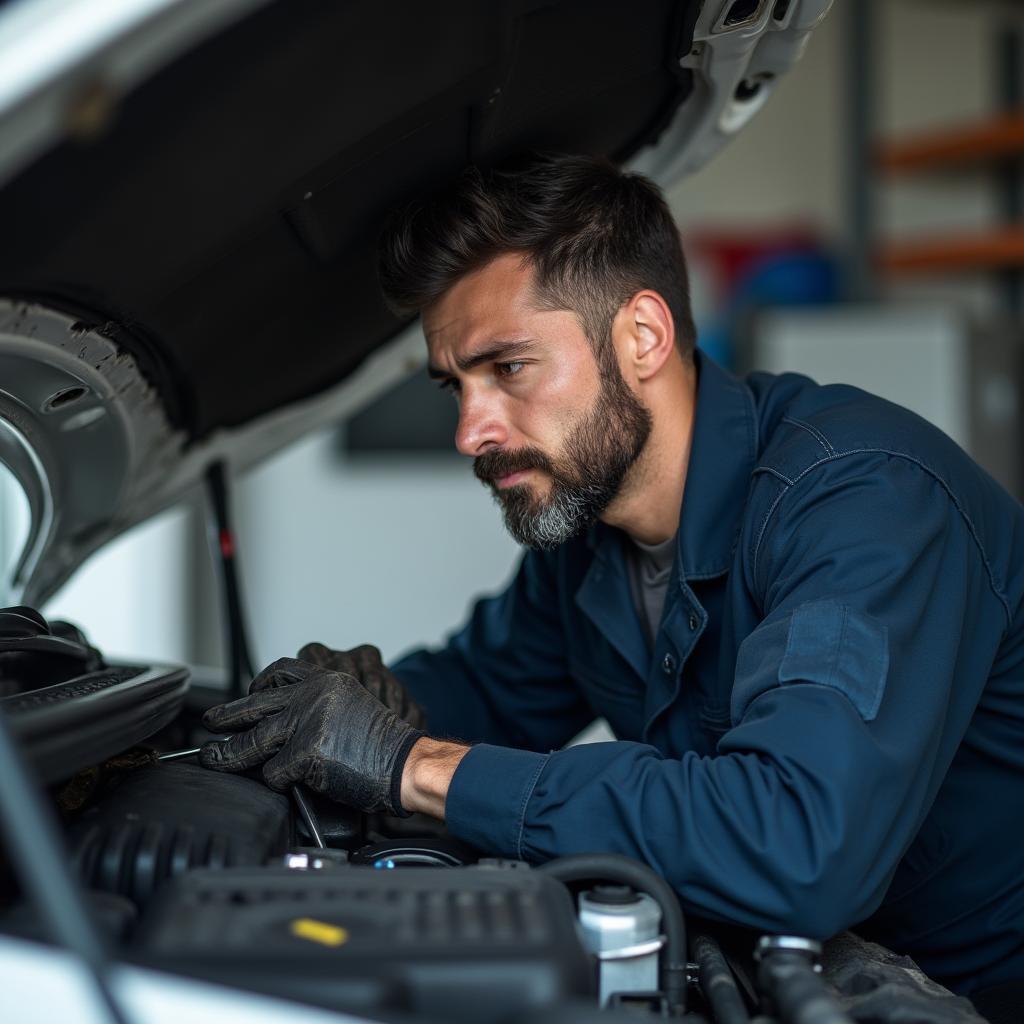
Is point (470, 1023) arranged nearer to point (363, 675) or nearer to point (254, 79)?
point (254, 79)

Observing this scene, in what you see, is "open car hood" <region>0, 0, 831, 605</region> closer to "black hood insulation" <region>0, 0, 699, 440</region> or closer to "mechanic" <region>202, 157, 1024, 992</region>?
"black hood insulation" <region>0, 0, 699, 440</region>

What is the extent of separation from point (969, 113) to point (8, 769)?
5947 mm

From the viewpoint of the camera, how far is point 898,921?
1.31m

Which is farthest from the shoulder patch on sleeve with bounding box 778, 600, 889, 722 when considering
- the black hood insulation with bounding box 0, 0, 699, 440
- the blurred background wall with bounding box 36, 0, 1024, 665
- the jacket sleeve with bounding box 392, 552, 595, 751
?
the blurred background wall with bounding box 36, 0, 1024, 665

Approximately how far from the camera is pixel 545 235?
141 centimetres

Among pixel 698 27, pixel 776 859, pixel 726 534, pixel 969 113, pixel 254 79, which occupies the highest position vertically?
pixel 969 113

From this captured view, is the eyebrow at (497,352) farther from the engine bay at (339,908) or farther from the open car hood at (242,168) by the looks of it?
the engine bay at (339,908)

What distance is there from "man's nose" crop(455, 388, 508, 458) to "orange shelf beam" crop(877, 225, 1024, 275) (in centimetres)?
411

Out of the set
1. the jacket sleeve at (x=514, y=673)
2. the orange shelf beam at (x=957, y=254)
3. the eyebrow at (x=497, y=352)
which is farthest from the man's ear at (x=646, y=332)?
the orange shelf beam at (x=957, y=254)

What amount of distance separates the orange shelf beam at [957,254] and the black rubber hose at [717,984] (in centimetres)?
449

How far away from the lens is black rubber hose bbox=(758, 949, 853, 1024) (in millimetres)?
795

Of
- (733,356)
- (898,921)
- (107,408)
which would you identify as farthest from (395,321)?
(733,356)

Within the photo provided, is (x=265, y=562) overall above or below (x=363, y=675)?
below

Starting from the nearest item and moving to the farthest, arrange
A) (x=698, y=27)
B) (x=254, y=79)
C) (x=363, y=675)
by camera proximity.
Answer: (x=254, y=79), (x=698, y=27), (x=363, y=675)
